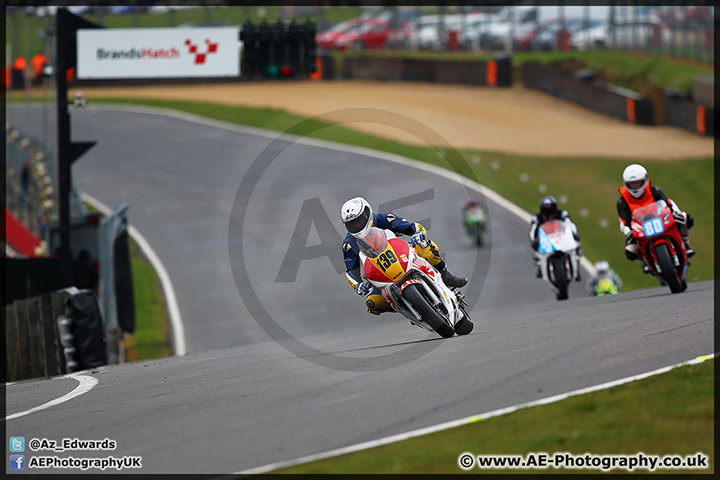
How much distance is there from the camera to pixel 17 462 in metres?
6.67

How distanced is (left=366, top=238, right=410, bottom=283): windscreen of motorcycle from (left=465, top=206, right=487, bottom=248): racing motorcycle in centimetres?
1675

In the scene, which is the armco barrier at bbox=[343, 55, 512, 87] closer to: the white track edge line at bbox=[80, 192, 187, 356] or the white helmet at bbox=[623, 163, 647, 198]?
the white track edge line at bbox=[80, 192, 187, 356]

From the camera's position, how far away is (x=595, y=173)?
3359 centimetres

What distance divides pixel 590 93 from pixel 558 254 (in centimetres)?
2964

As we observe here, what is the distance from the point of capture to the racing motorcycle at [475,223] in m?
26.5

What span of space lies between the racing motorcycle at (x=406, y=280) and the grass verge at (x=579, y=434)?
2944 millimetres

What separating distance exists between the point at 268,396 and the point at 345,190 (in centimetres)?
2412

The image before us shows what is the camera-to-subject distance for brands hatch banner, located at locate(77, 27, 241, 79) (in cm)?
2008

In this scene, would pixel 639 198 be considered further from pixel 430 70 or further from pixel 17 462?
pixel 430 70

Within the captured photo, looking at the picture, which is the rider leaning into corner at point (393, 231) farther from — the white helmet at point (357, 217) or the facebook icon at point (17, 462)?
the facebook icon at point (17, 462)

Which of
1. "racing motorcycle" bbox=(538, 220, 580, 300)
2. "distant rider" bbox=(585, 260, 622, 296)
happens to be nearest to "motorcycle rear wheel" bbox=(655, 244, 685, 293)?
"racing motorcycle" bbox=(538, 220, 580, 300)

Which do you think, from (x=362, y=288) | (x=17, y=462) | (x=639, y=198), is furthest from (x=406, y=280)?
(x=639, y=198)

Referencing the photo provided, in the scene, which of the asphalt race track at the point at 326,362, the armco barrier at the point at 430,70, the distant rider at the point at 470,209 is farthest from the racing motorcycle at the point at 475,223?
the armco barrier at the point at 430,70

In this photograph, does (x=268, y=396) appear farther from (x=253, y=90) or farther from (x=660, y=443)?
(x=253, y=90)
